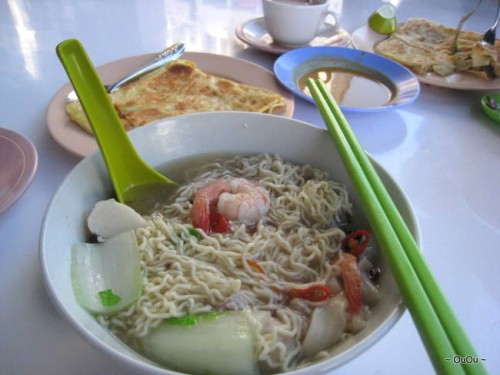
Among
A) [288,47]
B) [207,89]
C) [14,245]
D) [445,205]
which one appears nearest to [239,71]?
[207,89]

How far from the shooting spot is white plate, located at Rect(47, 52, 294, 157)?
1.20 metres

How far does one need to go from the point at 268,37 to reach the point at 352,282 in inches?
63.1

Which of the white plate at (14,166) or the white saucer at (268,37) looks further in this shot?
the white saucer at (268,37)

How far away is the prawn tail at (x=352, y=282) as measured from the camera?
745 mm

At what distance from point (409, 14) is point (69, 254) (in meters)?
2.70

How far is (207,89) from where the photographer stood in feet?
4.91

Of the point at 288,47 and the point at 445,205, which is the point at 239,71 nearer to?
the point at 288,47

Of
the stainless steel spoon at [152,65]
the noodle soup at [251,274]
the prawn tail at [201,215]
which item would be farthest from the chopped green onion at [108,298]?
the stainless steel spoon at [152,65]

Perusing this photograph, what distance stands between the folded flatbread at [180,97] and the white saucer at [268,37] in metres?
0.45

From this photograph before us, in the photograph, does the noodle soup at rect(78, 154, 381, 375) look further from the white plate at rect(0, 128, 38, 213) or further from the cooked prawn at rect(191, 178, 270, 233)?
the white plate at rect(0, 128, 38, 213)

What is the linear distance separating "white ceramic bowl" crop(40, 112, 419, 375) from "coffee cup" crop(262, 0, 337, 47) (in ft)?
3.19

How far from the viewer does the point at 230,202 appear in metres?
0.93

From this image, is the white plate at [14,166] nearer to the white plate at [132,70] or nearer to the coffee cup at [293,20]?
the white plate at [132,70]

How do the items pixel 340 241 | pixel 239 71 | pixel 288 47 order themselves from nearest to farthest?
pixel 340 241
pixel 239 71
pixel 288 47
